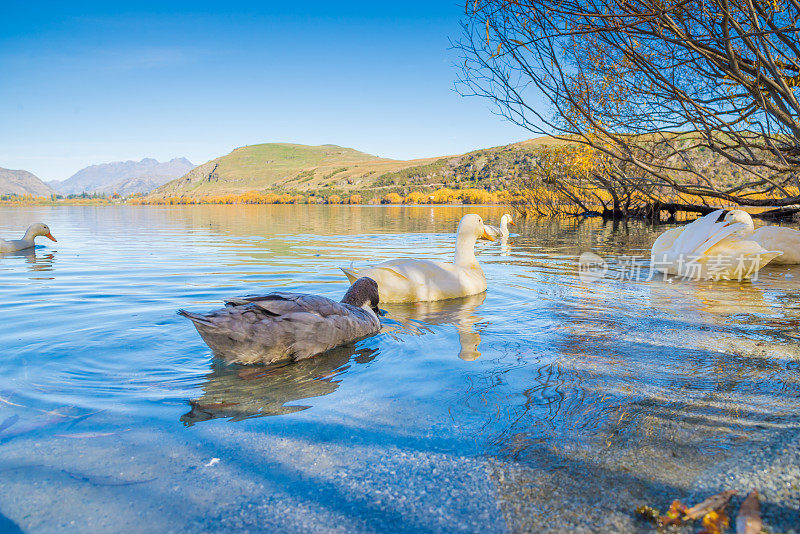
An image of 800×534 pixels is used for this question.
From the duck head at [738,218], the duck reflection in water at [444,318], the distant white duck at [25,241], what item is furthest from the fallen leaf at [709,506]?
the distant white duck at [25,241]

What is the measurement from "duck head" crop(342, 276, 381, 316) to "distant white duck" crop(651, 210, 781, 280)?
6452 millimetres

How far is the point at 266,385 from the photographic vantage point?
3791 millimetres

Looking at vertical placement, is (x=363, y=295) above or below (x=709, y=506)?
above

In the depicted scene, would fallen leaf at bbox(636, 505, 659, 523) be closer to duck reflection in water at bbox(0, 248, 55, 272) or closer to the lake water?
the lake water

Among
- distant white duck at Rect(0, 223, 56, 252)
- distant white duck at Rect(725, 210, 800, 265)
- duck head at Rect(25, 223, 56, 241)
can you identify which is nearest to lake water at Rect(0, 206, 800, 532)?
distant white duck at Rect(725, 210, 800, 265)

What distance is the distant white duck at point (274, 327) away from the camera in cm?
393

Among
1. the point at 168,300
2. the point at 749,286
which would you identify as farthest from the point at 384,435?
the point at 749,286

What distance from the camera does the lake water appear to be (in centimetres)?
209

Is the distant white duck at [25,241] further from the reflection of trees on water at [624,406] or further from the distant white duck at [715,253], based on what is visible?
the distant white duck at [715,253]

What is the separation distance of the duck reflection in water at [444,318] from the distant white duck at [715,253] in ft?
14.2

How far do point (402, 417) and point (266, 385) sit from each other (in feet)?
4.29

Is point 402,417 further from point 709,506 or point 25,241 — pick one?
point 25,241

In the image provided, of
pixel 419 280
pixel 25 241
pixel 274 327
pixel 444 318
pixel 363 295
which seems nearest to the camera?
pixel 274 327

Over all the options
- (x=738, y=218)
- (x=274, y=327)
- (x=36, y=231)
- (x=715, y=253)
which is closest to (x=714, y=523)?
(x=274, y=327)
